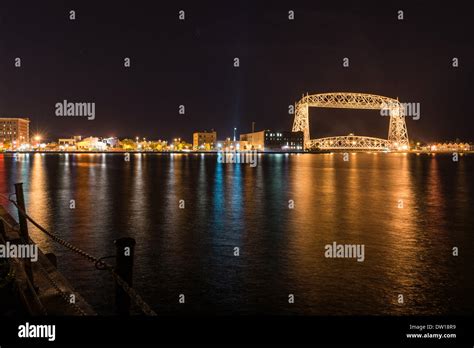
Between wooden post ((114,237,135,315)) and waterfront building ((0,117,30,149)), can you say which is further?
waterfront building ((0,117,30,149))

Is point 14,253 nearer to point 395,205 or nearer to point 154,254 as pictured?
point 154,254

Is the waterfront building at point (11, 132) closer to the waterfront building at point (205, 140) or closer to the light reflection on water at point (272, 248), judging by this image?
the waterfront building at point (205, 140)

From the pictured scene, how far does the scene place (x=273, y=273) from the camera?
10367mm

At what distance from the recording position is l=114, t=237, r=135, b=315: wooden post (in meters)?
4.84

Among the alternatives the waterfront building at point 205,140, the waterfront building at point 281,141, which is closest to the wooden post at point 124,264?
the waterfront building at point 281,141

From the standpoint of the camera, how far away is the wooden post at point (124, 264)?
15.9 ft

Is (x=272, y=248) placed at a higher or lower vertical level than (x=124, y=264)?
lower

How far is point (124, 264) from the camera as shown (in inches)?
201

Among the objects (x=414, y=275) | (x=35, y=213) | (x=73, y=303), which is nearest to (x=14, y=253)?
(x=73, y=303)

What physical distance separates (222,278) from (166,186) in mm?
21403

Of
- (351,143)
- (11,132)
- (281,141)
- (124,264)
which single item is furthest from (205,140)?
(124,264)

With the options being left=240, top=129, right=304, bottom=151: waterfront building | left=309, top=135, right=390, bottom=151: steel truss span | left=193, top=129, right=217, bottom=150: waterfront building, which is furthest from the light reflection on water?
left=193, top=129, right=217, bottom=150: waterfront building

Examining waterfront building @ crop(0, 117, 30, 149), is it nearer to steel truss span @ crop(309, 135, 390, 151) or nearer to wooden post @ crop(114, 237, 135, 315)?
steel truss span @ crop(309, 135, 390, 151)

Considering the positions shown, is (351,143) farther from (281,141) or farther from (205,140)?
(205,140)
